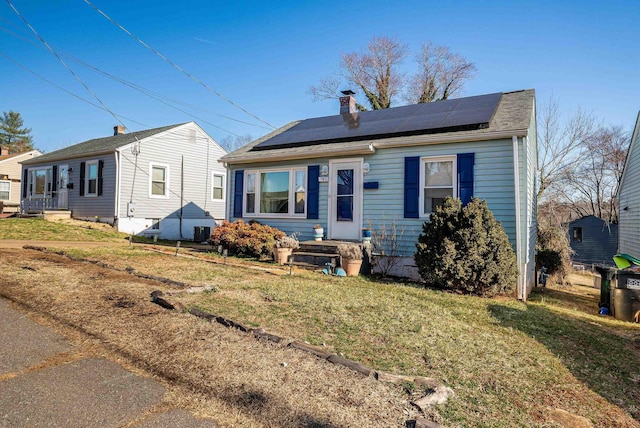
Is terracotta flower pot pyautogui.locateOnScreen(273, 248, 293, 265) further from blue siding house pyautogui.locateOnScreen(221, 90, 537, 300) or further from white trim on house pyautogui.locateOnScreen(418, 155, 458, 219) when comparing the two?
white trim on house pyautogui.locateOnScreen(418, 155, 458, 219)

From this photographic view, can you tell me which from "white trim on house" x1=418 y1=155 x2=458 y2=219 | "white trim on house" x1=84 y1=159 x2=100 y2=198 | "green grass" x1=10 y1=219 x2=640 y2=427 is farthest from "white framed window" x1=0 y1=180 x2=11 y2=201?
"white trim on house" x1=418 y1=155 x2=458 y2=219

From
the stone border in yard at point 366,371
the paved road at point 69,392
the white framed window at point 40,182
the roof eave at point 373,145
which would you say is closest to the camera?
the paved road at point 69,392

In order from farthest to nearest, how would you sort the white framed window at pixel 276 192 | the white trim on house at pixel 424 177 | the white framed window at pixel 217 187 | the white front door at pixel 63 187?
the white framed window at pixel 217 187
the white front door at pixel 63 187
the white framed window at pixel 276 192
the white trim on house at pixel 424 177

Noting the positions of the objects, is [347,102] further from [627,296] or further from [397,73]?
[397,73]

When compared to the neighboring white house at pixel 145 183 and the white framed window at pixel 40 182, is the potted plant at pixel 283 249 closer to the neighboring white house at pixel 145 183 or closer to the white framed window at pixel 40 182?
the neighboring white house at pixel 145 183

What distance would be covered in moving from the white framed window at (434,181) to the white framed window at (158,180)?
1288 cm

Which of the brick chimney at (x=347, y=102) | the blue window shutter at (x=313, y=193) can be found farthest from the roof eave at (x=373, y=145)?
the brick chimney at (x=347, y=102)

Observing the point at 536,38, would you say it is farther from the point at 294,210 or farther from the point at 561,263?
the point at 294,210

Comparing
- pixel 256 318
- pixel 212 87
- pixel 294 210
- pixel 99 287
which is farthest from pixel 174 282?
pixel 212 87

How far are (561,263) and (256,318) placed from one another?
34.7ft

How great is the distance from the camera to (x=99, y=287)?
560 cm

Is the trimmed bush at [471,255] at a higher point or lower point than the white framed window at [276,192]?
lower

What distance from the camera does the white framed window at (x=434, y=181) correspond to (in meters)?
8.93

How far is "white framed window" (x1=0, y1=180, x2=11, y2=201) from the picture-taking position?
26.0 m
